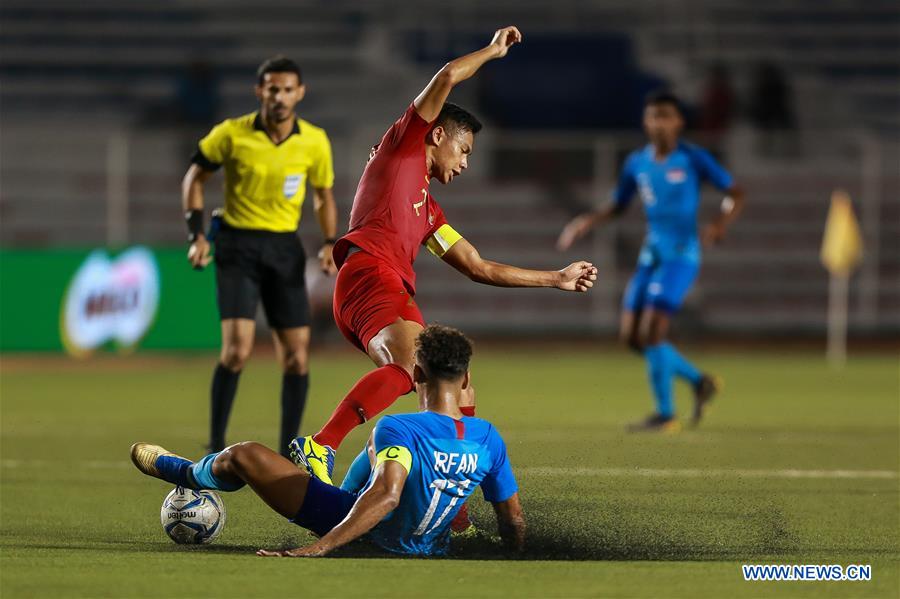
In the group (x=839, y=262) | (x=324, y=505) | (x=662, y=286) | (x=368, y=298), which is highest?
(x=368, y=298)

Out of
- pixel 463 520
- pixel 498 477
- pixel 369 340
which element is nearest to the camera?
pixel 498 477

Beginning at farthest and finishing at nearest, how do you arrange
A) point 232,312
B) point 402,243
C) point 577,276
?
point 232,312 < point 402,243 < point 577,276

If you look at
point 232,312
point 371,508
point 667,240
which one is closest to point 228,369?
point 232,312

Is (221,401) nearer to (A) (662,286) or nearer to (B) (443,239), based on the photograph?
(B) (443,239)

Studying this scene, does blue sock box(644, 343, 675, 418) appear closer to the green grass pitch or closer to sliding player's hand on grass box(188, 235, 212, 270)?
the green grass pitch

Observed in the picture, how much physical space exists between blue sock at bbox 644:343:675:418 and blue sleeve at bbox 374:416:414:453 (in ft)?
20.9

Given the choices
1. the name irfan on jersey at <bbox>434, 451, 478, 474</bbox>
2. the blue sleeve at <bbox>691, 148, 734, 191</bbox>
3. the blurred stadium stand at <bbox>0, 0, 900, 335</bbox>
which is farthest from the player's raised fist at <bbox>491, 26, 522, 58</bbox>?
A: the blurred stadium stand at <bbox>0, 0, 900, 335</bbox>

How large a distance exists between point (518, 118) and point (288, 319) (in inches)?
591

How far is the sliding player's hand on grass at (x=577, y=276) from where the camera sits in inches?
266

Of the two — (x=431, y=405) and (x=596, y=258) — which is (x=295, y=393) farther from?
(x=596, y=258)

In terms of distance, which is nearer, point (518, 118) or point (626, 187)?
point (626, 187)

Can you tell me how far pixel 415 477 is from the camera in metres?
5.77

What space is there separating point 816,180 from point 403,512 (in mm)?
17884

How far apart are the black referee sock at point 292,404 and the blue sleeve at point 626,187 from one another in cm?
413
